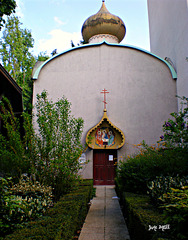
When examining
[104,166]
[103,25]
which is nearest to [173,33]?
[103,25]

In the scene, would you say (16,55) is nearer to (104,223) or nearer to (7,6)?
(7,6)

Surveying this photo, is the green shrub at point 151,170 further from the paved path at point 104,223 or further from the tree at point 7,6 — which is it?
the tree at point 7,6

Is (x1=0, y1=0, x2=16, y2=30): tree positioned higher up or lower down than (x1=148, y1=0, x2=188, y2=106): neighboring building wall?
lower down

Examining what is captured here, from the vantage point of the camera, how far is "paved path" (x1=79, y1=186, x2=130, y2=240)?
15.5 ft

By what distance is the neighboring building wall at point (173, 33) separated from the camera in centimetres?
1142

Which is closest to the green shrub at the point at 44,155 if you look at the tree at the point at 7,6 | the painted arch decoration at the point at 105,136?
the tree at the point at 7,6

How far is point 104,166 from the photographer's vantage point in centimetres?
1258

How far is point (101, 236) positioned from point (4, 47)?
22.7 metres

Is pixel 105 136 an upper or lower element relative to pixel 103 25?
lower

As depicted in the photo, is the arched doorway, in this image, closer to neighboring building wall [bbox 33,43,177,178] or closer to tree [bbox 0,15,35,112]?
neighboring building wall [bbox 33,43,177,178]

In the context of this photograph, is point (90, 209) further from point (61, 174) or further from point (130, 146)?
point (130, 146)

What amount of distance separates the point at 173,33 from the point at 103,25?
15.3 feet

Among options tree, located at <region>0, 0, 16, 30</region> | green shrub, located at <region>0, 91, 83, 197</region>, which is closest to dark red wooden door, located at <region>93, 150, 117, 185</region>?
green shrub, located at <region>0, 91, 83, 197</region>

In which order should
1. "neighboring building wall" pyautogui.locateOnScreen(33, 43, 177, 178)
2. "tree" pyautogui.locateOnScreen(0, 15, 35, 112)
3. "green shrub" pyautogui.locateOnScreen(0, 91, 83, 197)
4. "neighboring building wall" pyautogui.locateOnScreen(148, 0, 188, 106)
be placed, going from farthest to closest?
"tree" pyautogui.locateOnScreen(0, 15, 35, 112) → "neighboring building wall" pyautogui.locateOnScreen(33, 43, 177, 178) → "neighboring building wall" pyautogui.locateOnScreen(148, 0, 188, 106) → "green shrub" pyautogui.locateOnScreen(0, 91, 83, 197)
